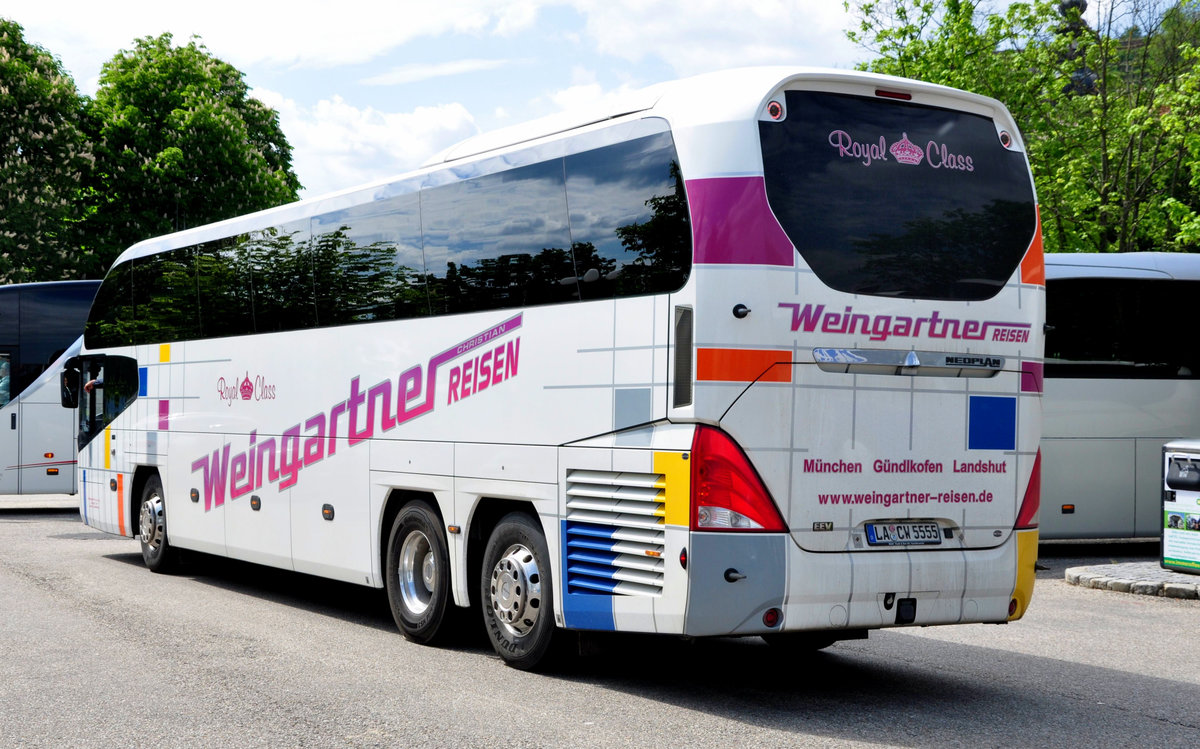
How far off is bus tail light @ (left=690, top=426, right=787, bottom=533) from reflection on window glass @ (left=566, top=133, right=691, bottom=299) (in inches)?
35.9

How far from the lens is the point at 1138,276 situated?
17000 mm

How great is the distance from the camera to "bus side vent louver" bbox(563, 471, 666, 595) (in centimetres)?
742

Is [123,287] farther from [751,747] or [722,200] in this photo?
[751,747]

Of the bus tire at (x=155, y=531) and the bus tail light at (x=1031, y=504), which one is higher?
the bus tail light at (x=1031, y=504)

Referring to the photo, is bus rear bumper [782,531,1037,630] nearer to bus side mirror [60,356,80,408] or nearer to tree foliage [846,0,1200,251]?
bus side mirror [60,356,80,408]

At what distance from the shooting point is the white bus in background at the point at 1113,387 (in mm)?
16734

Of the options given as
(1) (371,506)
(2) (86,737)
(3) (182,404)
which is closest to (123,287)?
(3) (182,404)

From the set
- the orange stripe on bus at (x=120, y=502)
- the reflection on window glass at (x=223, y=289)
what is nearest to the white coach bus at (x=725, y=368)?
the reflection on window glass at (x=223, y=289)

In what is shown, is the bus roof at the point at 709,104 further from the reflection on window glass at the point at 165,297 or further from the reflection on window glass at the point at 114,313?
the reflection on window glass at the point at 114,313

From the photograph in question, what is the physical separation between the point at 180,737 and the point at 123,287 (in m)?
10.2

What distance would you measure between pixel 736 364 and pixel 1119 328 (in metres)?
11.2

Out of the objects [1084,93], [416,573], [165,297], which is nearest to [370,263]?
[416,573]

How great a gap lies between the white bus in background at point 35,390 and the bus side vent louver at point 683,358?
1854 cm

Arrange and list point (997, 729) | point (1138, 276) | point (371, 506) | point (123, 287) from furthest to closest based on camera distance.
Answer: point (1138, 276)
point (123, 287)
point (371, 506)
point (997, 729)
